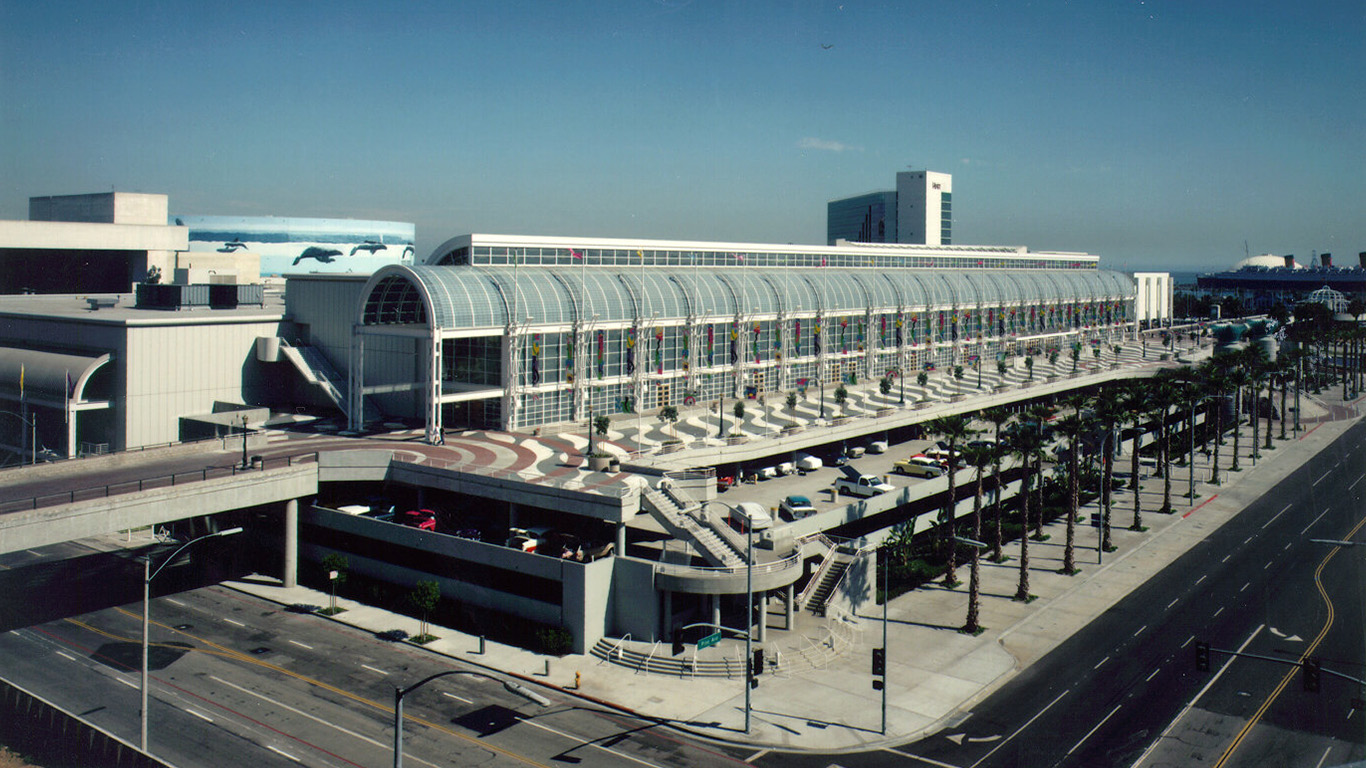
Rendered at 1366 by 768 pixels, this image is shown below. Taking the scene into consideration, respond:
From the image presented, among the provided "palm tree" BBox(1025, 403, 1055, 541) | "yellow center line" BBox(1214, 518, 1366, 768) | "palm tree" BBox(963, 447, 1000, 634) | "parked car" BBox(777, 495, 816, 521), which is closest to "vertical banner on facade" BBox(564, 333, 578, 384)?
"parked car" BBox(777, 495, 816, 521)

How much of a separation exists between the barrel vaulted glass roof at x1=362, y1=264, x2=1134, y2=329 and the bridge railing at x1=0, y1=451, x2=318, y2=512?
1581 centimetres

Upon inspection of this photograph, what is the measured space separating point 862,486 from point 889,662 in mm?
23334

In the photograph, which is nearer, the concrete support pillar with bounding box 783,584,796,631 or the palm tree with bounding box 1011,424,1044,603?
the concrete support pillar with bounding box 783,584,796,631

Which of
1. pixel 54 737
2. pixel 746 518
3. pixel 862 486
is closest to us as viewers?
pixel 54 737

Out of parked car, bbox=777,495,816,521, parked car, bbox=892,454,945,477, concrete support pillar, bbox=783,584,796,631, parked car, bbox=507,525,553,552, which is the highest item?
parked car, bbox=892,454,945,477

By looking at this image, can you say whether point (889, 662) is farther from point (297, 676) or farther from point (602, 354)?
point (602, 354)

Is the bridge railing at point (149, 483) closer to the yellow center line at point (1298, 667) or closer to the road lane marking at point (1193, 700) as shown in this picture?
the road lane marking at point (1193, 700)

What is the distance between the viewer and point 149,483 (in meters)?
57.5

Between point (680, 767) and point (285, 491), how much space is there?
3434cm

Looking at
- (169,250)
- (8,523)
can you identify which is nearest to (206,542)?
(8,523)

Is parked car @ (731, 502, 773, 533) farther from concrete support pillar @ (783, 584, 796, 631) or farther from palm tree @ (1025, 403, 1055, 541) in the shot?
palm tree @ (1025, 403, 1055, 541)

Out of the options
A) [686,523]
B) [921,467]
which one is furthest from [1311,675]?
[921,467]

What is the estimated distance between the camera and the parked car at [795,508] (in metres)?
67.3

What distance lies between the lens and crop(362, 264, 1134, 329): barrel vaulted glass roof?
79.9m
